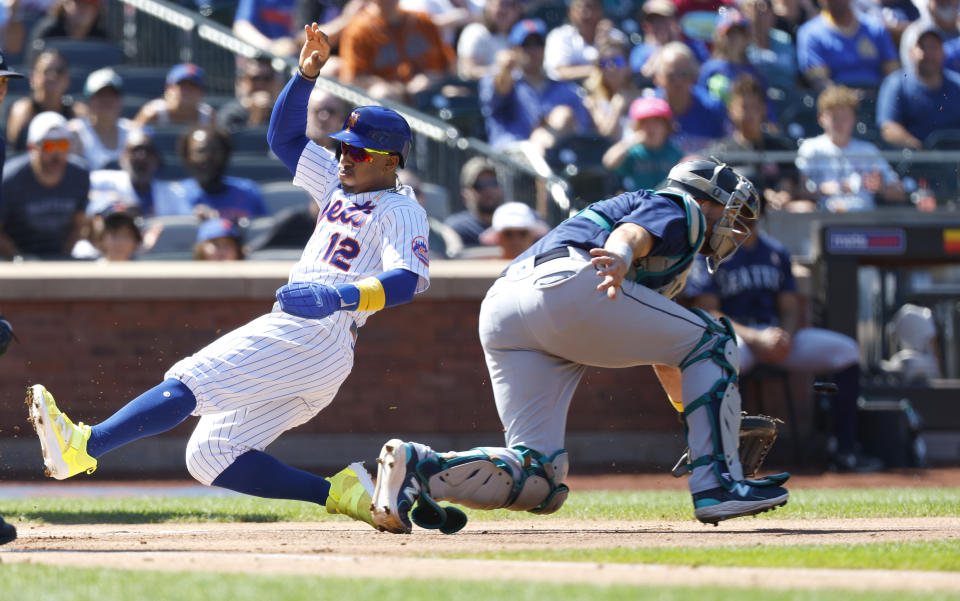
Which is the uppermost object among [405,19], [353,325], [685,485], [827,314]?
[405,19]

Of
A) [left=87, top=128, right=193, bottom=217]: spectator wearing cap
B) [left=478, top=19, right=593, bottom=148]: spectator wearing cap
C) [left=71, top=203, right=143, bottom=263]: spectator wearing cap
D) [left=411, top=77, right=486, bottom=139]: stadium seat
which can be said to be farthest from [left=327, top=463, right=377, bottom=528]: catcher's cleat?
[left=411, top=77, right=486, bottom=139]: stadium seat

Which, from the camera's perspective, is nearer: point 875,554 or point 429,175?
point 875,554

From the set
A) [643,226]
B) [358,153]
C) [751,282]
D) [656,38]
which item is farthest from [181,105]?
[643,226]

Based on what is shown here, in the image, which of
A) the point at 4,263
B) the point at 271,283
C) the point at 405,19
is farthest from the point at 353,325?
the point at 405,19

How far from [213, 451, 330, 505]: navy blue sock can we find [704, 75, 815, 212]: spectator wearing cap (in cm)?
607

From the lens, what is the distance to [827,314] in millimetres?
10617

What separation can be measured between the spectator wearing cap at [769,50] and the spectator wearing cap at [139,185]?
216 inches

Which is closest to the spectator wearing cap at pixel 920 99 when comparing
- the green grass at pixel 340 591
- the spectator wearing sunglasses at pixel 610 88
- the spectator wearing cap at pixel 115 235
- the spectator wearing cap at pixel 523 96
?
the spectator wearing sunglasses at pixel 610 88

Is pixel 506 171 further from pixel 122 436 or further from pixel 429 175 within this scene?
pixel 122 436

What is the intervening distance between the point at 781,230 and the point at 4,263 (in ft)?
18.7

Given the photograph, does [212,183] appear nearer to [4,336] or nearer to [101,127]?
[101,127]

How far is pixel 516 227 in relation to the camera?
33.2 ft

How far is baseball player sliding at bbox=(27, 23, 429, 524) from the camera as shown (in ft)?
17.4

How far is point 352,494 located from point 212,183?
5813 mm
